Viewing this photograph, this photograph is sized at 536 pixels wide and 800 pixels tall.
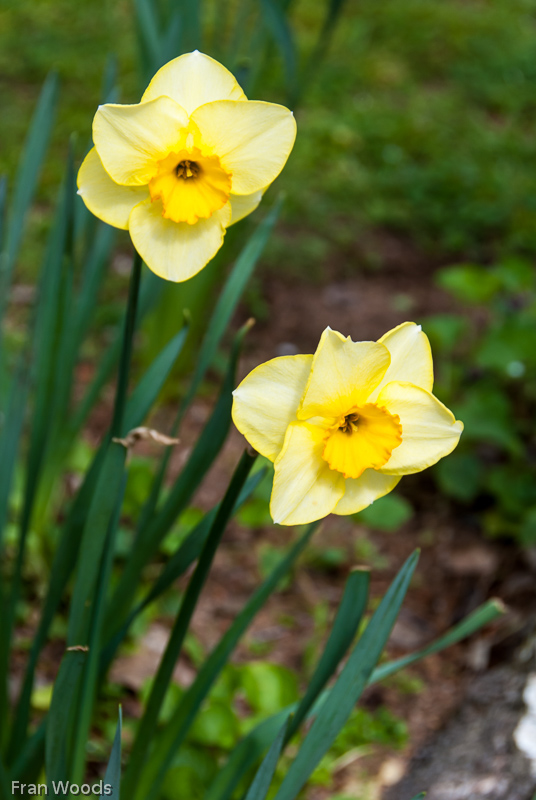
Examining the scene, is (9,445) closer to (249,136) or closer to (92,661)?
(92,661)

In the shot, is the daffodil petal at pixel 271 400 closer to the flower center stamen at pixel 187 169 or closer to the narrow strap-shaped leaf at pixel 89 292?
the flower center stamen at pixel 187 169

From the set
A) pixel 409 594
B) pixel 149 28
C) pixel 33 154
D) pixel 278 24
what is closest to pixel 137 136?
pixel 33 154

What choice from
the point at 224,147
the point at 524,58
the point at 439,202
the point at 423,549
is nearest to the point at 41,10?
the point at 439,202

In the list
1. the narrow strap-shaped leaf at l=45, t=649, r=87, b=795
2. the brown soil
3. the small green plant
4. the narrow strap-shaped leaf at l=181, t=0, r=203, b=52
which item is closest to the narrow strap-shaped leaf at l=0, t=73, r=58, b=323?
the narrow strap-shaped leaf at l=181, t=0, r=203, b=52

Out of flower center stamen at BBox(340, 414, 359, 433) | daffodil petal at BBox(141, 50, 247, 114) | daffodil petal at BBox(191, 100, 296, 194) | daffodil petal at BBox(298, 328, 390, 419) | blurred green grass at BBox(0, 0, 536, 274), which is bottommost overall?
flower center stamen at BBox(340, 414, 359, 433)

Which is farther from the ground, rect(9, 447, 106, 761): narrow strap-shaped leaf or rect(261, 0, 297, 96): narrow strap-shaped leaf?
rect(261, 0, 297, 96): narrow strap-shaped leaf

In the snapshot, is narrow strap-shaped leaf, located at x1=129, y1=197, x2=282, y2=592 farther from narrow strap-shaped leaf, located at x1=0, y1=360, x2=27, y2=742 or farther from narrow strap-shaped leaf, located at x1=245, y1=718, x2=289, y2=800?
narrow strap-shaped leaf, located at x1=245, y1=718, x2=289, y2=800

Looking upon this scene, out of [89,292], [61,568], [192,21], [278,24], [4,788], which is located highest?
[192,21]
